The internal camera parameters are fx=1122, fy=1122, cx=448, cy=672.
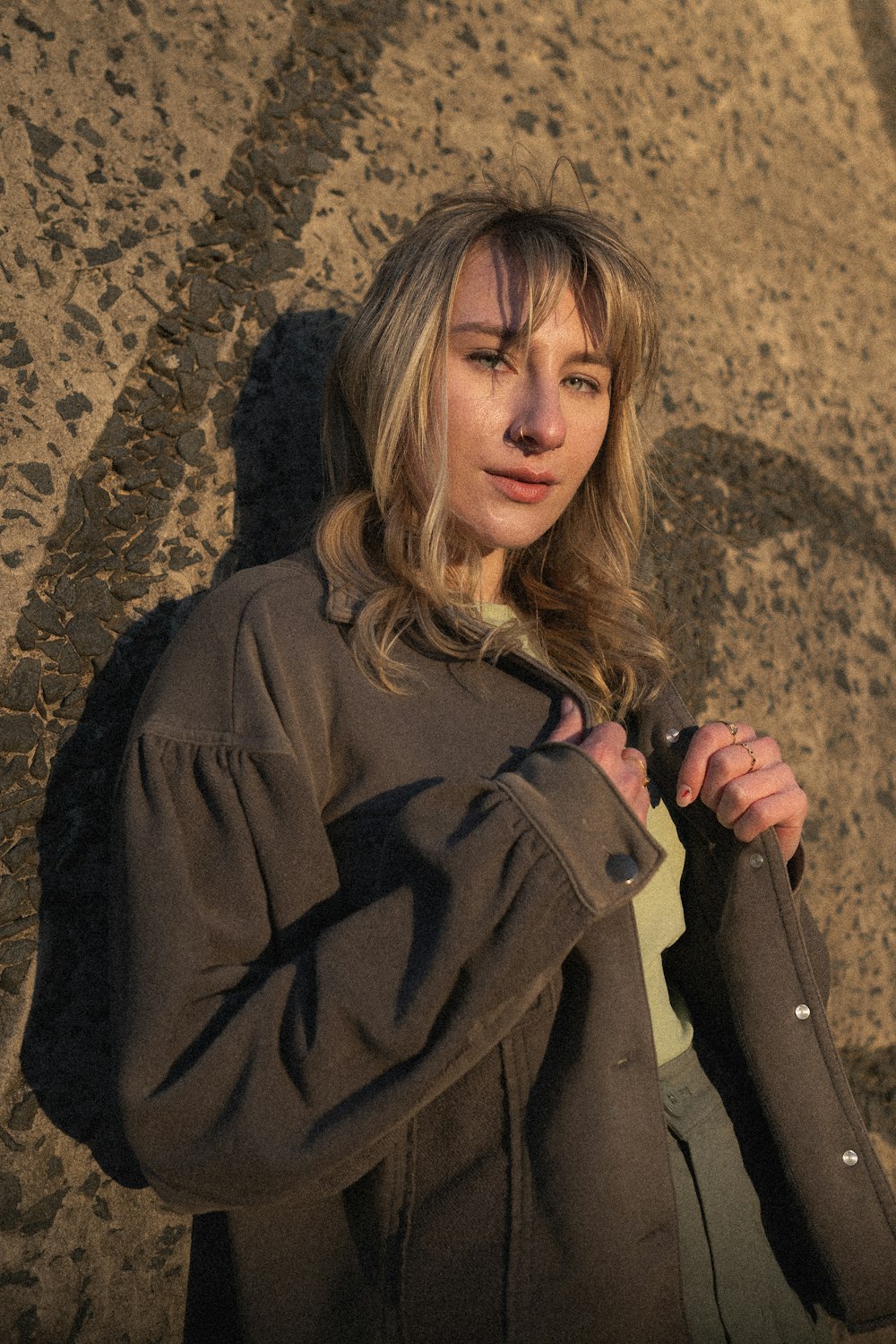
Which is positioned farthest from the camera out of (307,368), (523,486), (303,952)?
(307,368)

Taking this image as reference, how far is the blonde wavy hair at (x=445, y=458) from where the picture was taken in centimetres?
152

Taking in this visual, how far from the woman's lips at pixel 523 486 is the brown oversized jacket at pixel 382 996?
0.79ft

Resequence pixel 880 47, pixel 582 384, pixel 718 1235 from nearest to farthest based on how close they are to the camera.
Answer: pixel 718 1235 → pixel 582 384 → pixel 880 47

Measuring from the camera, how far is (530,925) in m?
1.19

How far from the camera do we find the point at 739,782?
4.95 feet

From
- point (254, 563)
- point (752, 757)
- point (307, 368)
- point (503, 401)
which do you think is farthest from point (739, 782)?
point (307, 368)

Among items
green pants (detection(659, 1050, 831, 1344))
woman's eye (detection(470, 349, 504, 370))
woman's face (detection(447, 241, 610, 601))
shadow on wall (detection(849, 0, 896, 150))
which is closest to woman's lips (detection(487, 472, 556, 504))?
woman's face (detection(447, 241, 610, 601))

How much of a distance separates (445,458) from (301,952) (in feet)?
2.22

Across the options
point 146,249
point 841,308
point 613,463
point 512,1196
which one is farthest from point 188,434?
point 841,308

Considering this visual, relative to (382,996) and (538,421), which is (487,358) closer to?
(538,421)

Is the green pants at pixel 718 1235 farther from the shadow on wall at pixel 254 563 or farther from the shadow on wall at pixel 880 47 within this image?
the shadow on wall at pixel 880 47

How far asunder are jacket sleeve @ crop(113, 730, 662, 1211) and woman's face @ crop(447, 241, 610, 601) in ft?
1.45

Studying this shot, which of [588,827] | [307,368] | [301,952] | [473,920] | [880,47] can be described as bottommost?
[301,952]

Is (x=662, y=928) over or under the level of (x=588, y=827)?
under
